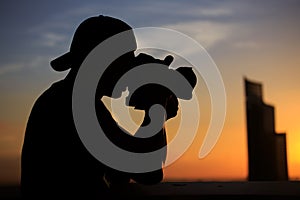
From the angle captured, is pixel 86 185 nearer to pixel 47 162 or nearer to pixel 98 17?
pixel 47 162

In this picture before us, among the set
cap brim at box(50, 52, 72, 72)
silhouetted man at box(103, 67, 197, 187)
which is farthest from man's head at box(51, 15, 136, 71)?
silhouetted man at box(103, 67, 197, 187)

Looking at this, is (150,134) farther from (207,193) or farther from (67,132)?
(207,193)

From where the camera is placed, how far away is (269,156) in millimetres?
64812

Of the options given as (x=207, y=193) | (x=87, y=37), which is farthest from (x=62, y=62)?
(x=207, y=193)

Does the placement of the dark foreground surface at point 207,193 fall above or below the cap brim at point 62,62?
below

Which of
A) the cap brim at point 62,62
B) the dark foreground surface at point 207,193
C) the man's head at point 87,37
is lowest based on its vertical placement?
the dark foreground surface at point 207,193

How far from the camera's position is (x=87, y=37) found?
206 cm

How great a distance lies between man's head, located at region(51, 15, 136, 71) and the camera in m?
2.06

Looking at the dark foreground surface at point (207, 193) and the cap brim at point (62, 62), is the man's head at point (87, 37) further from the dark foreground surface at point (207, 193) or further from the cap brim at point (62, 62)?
the dark foreground surface at point (207, 193)

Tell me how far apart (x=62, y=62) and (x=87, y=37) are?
0.16m

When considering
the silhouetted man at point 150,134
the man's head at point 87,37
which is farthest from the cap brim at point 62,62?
the silhouetted man at point 150,134

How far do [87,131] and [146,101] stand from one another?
0.28 meters

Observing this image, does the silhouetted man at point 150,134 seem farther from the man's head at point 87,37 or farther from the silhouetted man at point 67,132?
the man's head at point 87,37

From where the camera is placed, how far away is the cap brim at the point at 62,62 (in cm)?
205
